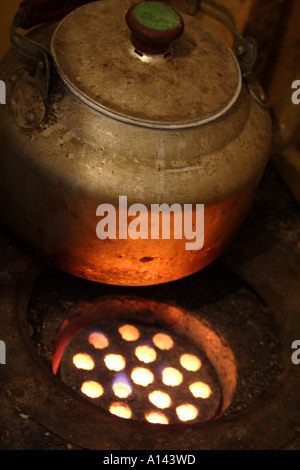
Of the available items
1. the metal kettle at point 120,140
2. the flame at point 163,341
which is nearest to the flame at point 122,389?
the flame at point 163,341

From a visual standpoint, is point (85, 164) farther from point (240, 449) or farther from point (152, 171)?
point (240, 449)

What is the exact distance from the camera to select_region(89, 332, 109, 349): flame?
6.89 feet

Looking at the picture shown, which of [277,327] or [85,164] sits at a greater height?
[85,164]

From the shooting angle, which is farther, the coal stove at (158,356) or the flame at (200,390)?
the flame at (200,390)

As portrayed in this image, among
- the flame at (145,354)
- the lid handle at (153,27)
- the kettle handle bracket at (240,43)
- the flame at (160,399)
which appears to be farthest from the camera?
the flame at (145,354)

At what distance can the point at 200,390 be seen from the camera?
6.76 feet

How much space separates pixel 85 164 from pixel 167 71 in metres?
0.37

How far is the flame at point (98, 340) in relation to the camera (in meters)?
2.10

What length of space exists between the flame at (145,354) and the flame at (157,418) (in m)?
0.20

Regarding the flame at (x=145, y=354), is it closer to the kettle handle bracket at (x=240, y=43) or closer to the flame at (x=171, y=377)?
the flame at (x=171, y=377)

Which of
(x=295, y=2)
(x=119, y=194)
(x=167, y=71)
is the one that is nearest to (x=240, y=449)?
(x=119, y=194)

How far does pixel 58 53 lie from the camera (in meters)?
1.69

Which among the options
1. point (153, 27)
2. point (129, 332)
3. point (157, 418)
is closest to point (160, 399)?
point (157, 418)

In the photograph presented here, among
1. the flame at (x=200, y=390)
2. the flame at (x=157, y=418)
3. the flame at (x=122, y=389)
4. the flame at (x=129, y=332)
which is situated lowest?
the flame at (x=129, y=332)
